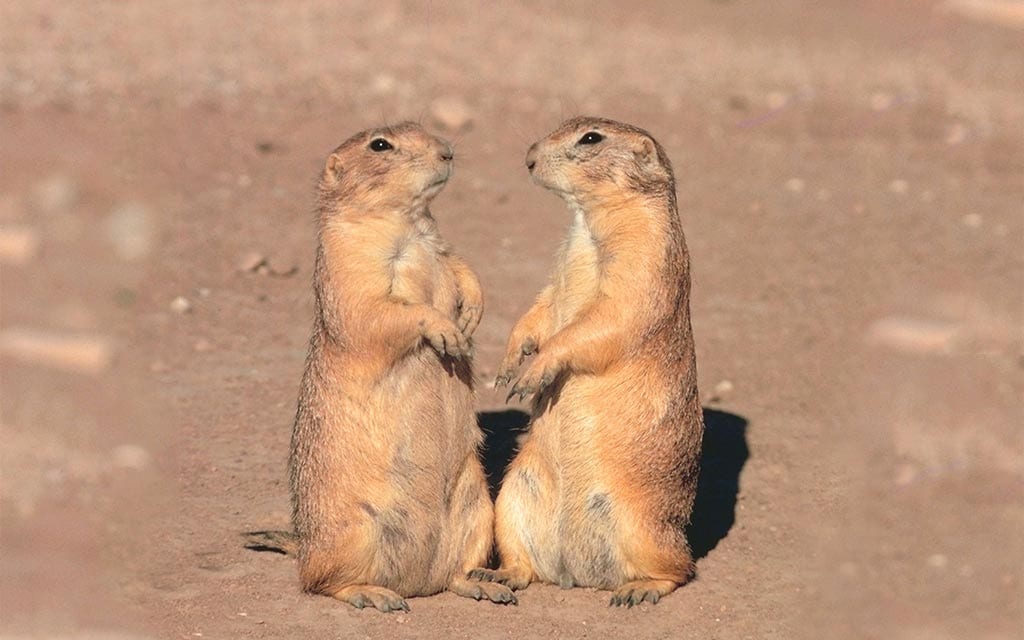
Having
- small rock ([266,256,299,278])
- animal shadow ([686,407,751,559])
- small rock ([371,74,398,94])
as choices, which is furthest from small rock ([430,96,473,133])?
animal shadow ([686,407,751,559])

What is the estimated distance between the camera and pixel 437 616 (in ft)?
24.4

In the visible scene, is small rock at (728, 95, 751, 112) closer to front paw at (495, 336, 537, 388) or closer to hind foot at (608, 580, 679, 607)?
front paw at (495, 336, 537, 388)

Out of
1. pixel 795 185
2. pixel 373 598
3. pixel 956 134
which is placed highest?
pixel 956 134

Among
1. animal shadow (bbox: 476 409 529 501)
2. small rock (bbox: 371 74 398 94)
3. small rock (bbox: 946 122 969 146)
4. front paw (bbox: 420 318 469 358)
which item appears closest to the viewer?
front paw (bbox: 420 318 469 358)

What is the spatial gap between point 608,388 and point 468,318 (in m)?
0.80

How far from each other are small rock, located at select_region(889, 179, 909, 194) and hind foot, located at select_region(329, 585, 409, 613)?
728 cm

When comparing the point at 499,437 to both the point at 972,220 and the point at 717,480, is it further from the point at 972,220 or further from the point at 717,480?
the point at 972,220

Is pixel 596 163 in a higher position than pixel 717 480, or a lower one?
higher

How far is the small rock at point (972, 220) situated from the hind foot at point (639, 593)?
5922 millimetres

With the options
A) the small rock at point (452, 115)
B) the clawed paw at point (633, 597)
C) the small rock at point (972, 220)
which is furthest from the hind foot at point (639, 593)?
the small rock at point (452, 115)

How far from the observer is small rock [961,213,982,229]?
1244cm

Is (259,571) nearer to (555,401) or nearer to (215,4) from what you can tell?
(555,401)

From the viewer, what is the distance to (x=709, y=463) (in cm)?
941

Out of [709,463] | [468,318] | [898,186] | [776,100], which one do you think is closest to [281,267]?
[709,463]
